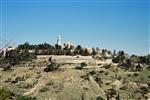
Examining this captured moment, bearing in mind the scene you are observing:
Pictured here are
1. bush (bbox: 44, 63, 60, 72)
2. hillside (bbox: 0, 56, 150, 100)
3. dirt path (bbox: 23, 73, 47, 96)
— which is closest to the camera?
dirt path (bbox: 23, 73, 47, 96)

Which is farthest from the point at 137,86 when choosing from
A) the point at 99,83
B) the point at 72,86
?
the point at 72,86

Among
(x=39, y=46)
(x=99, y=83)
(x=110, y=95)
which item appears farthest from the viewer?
(x=39, y=46)

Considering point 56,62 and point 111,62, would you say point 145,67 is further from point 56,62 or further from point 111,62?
point 56,62

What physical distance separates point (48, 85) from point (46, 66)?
14.8 meters

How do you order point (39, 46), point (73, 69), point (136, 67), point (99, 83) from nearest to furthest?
point (99, 83)
point (73, 69)
point (136, 67)
point (39, 46)

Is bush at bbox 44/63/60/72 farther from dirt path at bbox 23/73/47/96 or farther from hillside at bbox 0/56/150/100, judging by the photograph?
dirt path at bbox 23/73/47/96

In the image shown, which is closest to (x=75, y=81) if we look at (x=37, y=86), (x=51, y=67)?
(x=37, y=86)

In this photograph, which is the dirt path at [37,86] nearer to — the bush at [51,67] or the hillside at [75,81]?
the hillside at [75,81]

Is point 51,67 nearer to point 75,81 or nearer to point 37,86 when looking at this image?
point 75,81

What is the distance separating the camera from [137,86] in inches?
3617

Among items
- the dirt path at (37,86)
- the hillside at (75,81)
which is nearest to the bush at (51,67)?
the hillside at (75,81)

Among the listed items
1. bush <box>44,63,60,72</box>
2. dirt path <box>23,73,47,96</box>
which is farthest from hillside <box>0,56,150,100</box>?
bush <box>44,63,60,72</box>

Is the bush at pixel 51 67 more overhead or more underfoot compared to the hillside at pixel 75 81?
more overhead

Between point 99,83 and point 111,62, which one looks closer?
point 99,83
